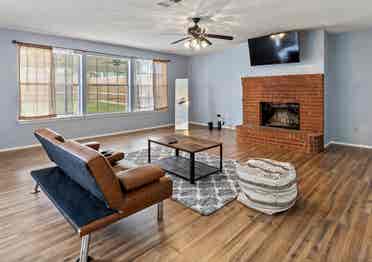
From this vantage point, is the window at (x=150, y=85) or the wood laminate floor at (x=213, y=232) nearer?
the wood laminate floor at (x=213, y=232)

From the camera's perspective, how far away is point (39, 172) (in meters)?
2.81

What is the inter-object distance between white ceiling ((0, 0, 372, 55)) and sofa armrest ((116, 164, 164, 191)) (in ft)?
8.45

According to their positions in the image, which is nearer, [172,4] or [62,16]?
[172,4]

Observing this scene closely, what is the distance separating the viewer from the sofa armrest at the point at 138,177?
2.09m

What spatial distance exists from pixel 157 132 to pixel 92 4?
4413mm

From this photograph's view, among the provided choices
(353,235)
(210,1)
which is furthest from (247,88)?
(353,235)

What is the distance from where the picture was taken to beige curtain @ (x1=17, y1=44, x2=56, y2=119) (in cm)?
539

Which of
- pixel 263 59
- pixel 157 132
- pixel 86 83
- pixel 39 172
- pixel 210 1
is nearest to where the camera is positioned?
pixel 39 172

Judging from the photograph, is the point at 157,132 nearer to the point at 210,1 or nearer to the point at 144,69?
the point at 144,69

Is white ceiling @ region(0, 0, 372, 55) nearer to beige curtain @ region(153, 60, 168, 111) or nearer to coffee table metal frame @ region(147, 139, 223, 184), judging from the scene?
coffee table metal frame @ region(147, 139, 223, 184)

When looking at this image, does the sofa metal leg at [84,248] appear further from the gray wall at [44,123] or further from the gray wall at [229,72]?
the gray wall at [229,72]

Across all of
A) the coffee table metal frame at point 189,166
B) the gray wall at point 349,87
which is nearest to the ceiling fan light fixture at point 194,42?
the coffee table metal frame at point 189,166

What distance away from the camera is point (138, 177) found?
218cm

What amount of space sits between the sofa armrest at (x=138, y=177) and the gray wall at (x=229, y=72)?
480 centimetres
